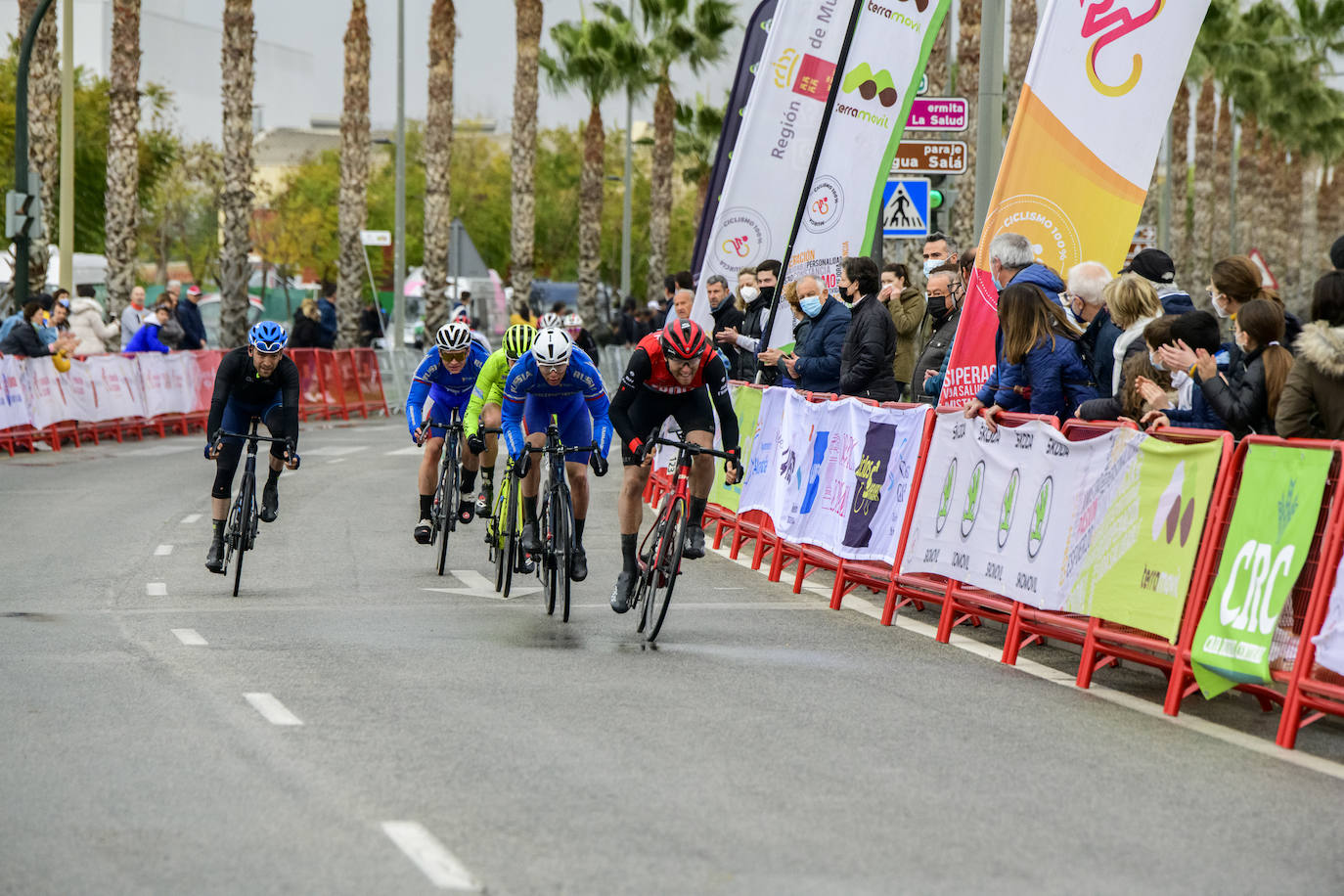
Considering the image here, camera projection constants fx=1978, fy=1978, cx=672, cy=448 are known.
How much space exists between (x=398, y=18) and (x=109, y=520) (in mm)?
27932

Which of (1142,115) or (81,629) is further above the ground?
(1142,115)

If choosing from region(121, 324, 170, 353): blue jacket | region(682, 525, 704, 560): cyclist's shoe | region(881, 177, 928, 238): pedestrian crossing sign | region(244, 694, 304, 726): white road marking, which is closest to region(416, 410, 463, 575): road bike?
region(682, 525, 704, 560): cyclist's shoe

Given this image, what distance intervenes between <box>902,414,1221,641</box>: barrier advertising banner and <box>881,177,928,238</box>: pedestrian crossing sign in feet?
26.9

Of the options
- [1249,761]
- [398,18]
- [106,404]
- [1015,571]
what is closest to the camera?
[1249,761]

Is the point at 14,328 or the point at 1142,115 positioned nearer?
the point at 1142,115

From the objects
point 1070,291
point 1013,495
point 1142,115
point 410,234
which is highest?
point 1142,115

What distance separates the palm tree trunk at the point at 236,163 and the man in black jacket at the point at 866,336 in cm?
2363

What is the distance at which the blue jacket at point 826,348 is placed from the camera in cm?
1516

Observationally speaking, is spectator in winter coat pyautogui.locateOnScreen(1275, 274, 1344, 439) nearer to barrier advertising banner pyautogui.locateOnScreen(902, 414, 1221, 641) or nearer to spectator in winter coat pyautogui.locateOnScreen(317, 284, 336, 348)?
barrier advertising banner pyautogui.locateOnScreen(902, 414, 1221, 641)

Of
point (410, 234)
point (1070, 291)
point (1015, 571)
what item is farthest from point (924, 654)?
point (410, 234)

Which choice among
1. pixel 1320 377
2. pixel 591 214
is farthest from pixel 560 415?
pixel 591 214

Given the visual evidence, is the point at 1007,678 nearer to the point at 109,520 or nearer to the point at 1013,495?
the point at 1013,495

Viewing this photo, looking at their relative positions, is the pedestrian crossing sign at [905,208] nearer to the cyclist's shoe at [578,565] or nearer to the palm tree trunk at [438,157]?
the cyclist's shoe at [578,565]

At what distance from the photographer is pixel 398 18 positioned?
43656 mm
